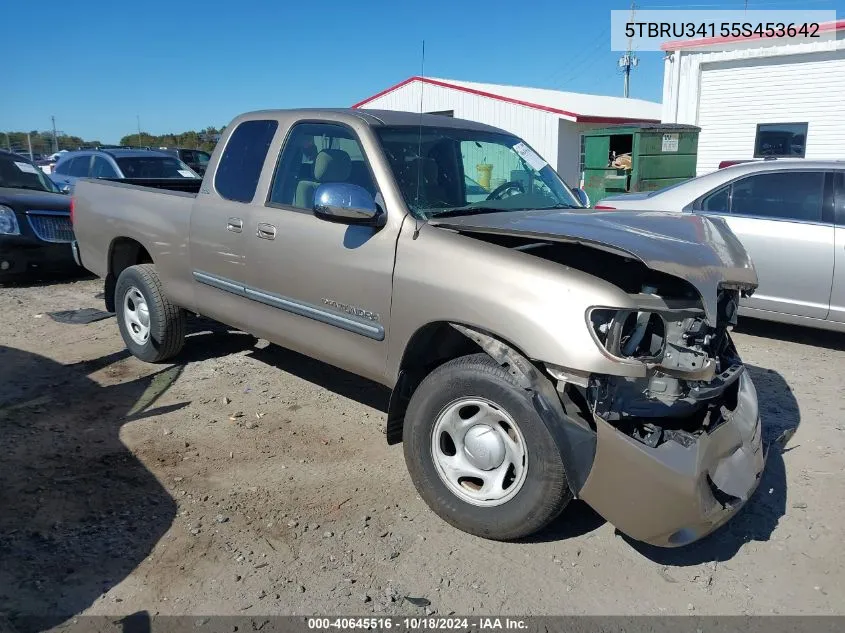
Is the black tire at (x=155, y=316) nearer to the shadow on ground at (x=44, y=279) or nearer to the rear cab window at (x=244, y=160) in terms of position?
the rear cab window at (x=244, y=160)

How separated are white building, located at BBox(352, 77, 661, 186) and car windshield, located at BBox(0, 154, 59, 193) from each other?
562 inches

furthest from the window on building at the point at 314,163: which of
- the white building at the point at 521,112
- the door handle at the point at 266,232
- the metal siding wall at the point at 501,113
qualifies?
the metal siding wall at the point at 501,113

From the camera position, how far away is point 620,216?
3.74 m

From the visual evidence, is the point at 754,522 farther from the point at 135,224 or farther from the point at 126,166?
the point at 126,166

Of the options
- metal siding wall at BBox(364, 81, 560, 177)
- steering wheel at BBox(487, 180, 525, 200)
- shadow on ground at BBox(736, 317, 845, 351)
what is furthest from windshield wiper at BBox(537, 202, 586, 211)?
metal siding wall at BBox(364, 81, 560, 177)

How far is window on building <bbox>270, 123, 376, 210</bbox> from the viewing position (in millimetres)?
4086

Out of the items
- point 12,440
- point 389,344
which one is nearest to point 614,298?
point 389,344

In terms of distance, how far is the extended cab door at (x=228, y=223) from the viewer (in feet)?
15.0

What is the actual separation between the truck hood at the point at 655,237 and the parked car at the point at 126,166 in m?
9.28

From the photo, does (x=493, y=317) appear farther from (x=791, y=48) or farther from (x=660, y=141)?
(x=791, y=48)

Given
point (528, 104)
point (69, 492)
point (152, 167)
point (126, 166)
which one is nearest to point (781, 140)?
point (528, 104)

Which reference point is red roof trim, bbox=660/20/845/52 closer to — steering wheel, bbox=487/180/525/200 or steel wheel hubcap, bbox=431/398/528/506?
steering wheel, bbox=487/180/525/200

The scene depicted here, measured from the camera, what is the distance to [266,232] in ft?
14.1

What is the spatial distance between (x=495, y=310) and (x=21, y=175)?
9.05 meters
